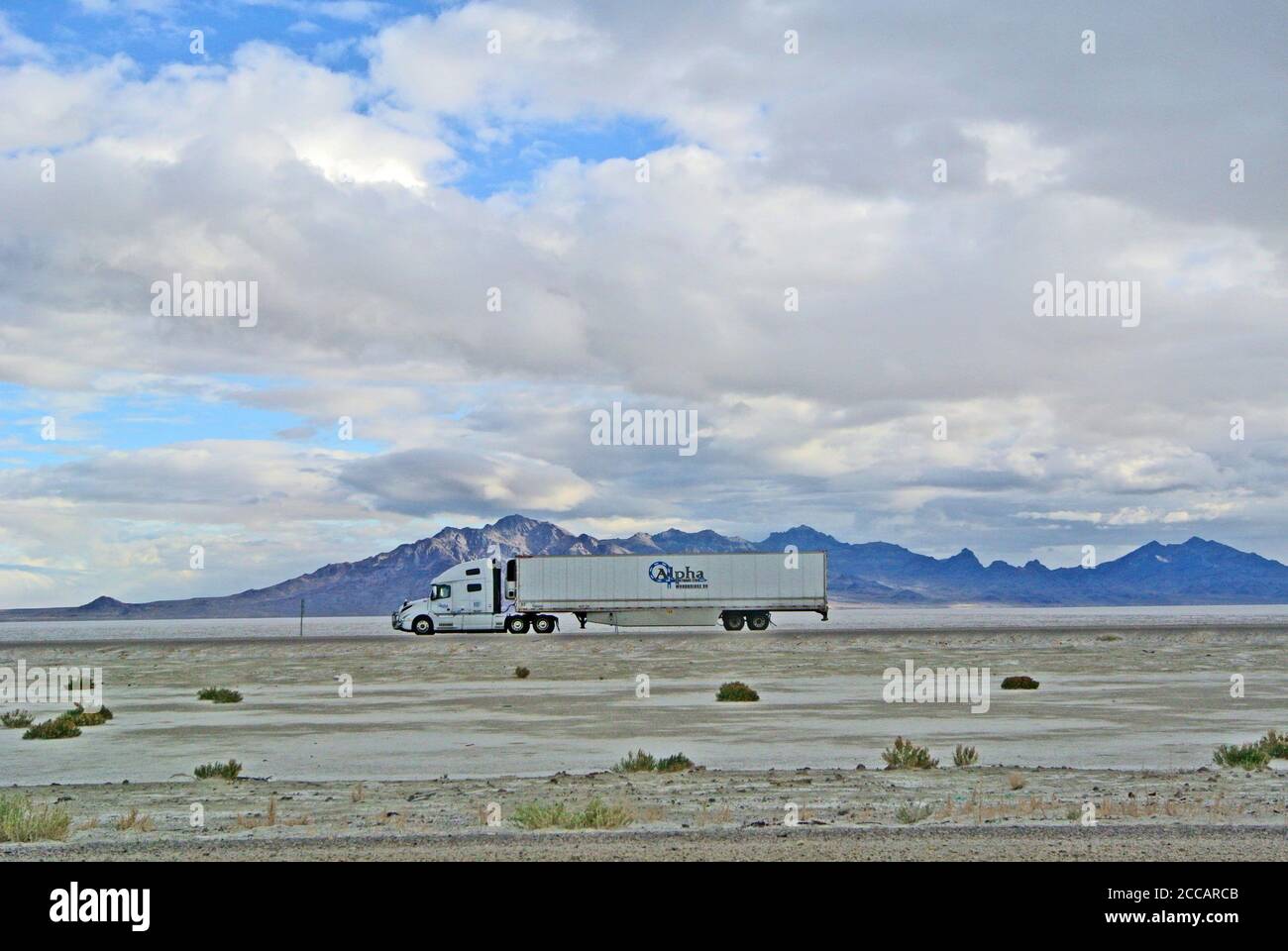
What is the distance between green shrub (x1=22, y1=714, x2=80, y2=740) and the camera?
27.5 metres

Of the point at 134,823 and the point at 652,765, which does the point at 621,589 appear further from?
the point at 134,823

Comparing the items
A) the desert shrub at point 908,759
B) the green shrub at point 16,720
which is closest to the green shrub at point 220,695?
the green shrub at point 16,720

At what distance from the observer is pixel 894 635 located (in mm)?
68938

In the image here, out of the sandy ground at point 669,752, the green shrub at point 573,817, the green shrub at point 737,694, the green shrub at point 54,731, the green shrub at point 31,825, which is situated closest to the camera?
the sandy ground at point 669,752

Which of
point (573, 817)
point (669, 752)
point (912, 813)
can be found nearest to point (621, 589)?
point (669, 752)

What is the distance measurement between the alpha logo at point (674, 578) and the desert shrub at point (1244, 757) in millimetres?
51492

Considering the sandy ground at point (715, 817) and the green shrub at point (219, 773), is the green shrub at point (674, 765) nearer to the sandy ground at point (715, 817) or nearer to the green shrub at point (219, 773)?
the sandy ground at point (715, 817)

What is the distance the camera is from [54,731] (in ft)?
90.8

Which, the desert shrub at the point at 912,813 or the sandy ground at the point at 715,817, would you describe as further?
the desert shrub at the point at 912,813

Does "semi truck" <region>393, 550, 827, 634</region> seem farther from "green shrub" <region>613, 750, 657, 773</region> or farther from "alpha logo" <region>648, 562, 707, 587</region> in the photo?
"green shrub" <region>613, 750, 657, 773</region>

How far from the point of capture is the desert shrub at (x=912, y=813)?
47.7 ft

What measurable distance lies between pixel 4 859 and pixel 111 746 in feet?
47.8

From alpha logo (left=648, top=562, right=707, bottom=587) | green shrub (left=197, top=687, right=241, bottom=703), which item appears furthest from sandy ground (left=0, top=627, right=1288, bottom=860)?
alpha logo (left=648, top=562, right=707, bottom=587)
